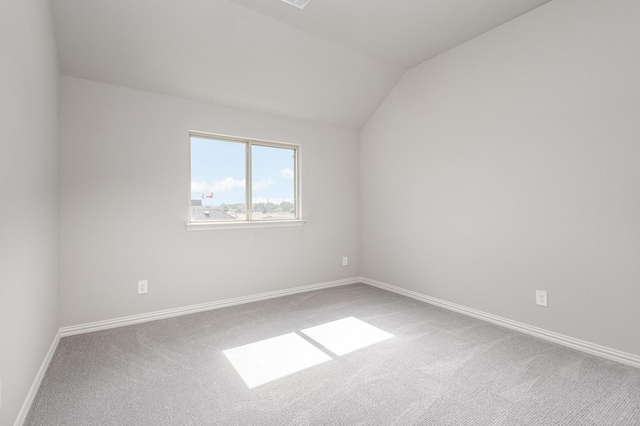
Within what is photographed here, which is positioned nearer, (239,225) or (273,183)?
(239,225)

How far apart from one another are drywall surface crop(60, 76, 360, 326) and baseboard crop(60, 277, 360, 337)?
4 cm

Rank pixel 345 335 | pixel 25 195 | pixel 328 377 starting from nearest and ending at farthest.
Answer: pixel 25 195, pixel 328 377, pixel 345 335

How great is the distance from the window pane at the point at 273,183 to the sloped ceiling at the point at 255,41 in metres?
0.55

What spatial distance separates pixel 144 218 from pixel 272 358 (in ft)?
5.75

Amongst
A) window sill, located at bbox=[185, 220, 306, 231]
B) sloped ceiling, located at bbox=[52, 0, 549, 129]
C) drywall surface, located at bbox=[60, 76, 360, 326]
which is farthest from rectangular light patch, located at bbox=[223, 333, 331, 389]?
sloped ceiling, located at bbox=[52, 0, 549, 129]

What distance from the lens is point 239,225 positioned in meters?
3.39

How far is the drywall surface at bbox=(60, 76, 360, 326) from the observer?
2594 millimetres

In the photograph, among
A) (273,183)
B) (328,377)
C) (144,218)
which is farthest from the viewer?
(273,183)

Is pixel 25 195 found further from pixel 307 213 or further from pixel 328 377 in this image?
pixel 307 213

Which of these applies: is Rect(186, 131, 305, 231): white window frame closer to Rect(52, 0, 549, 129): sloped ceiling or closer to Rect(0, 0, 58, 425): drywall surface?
Rect(52, 0, 549, 129): sloped ceiling

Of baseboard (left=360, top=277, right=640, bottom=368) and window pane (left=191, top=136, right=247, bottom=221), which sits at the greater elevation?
window pane (left=191, top=136, right=247, bottom=221)

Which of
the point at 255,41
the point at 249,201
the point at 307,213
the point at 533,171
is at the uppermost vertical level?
the point at 255,41

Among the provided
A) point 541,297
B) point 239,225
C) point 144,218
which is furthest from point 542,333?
point 144,218

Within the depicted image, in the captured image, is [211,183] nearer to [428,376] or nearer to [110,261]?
[110,261]
